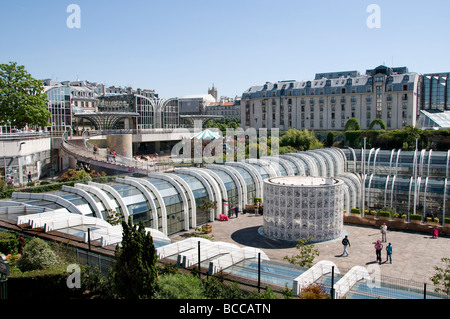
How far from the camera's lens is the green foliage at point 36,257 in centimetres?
1420

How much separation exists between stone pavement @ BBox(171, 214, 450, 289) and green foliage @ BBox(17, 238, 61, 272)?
37.7 ft

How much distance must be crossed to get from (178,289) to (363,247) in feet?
59.2

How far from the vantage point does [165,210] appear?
2630 cm

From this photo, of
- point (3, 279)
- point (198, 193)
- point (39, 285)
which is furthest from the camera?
point (198, 193)

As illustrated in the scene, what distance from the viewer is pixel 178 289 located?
1112 centimetres

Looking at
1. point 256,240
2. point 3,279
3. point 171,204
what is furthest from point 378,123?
point 3,279

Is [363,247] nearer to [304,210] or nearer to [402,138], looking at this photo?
[304,210]

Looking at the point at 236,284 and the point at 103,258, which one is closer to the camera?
the point at 236,284

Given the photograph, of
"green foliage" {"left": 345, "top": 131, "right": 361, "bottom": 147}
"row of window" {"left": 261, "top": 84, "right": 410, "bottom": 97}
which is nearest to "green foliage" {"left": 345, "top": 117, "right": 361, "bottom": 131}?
"green foliage" {"left": 345, "top": 131, "right": 361, "bottom": 147}

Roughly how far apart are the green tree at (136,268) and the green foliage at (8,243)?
7254 mm

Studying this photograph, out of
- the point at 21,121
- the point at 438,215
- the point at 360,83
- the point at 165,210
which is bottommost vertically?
the point at 438,215

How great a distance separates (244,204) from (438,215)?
59.8 feet
